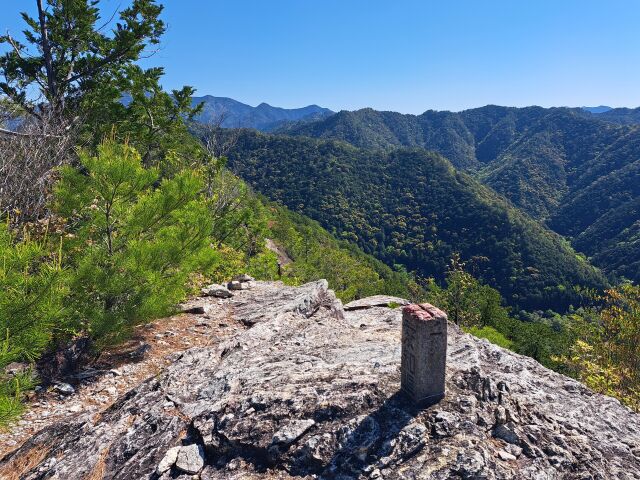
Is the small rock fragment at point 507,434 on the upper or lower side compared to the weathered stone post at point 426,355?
lower

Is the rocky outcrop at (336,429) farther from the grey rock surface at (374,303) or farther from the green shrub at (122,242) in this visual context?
the grey rock surface at (374,303)

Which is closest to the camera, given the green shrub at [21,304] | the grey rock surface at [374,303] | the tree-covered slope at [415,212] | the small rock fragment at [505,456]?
the green shrub at [21,304]

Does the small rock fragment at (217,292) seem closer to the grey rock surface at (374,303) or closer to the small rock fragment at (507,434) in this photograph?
the grey rock surface at (374,303)

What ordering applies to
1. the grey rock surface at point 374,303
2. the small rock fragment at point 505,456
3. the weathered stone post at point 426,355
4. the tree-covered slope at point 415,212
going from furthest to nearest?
the tree-covered slope at point 415,212
the grey rock surface at point 374,303
the weathered stone post at point 426,355
the small rock fragment at point 505,456

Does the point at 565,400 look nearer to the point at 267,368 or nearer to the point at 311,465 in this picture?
the point at 311,465

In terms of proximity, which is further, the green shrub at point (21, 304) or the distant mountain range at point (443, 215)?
the distant mountain range at point (443, 215)

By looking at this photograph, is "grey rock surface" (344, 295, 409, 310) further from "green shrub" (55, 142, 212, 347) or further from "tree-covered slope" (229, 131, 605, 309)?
"tree-covered slope" (229, 131, 605, 309)

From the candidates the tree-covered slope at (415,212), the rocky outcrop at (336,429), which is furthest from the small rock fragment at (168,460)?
the tree-covered slope at (415,212)
